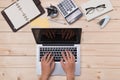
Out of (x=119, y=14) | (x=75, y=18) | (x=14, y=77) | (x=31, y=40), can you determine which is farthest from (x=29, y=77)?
(x=119, y=14)

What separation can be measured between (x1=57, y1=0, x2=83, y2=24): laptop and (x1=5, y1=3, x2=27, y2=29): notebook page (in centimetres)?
24

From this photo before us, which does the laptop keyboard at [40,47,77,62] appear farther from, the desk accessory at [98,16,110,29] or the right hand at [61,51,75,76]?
the desk accessory at [98,16,110,29]

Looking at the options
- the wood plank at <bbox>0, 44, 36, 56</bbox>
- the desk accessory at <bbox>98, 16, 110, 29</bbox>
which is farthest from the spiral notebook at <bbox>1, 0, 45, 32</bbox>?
the desk accessory at <bbox>98, 16, 110, 29</bbox>

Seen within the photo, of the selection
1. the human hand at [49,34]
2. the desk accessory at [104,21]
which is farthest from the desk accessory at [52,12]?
the desk accessory at [104,21]

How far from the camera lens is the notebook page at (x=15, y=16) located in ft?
5.41

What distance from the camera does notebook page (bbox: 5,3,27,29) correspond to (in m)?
1.65

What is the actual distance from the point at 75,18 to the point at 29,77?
17.0 inches

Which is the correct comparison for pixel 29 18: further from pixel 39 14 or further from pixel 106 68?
pixel 106 68

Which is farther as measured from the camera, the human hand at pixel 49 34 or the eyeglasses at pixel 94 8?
the eyeglasses at pixel 94 8

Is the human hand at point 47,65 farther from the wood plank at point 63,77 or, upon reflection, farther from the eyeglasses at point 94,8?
the eyeglasses at point 94,8

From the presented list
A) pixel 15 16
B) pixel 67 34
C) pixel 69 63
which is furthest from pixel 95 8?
pixel 15 16

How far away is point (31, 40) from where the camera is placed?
164 cm

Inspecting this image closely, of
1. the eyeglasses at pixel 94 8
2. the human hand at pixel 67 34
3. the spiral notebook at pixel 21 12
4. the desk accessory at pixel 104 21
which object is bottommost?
the desk accessory at pixel 104 21

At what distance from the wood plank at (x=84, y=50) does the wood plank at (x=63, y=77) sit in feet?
0.30
